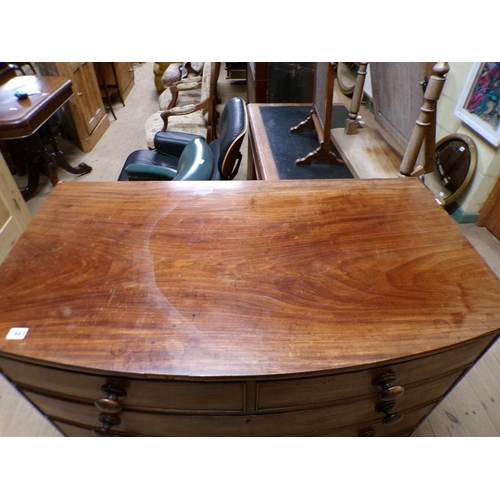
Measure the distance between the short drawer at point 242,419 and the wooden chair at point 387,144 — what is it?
73 cm

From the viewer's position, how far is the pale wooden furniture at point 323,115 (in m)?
1.47

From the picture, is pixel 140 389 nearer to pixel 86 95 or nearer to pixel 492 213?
pixel 492 213

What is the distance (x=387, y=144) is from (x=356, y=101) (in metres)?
0.29

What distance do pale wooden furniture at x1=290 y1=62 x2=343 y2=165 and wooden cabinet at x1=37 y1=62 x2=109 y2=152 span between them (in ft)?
7.70

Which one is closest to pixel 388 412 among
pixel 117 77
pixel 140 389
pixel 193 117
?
pixel 140 389

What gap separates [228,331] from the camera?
0.67 metres

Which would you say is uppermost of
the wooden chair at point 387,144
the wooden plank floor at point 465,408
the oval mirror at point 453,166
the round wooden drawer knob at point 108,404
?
the wooden chair at point 387,144

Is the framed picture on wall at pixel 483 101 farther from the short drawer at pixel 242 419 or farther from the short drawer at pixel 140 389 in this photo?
the short drawer at pixel 140 389

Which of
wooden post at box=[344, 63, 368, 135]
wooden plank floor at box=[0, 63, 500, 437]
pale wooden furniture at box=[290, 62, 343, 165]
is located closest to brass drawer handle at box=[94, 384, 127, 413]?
wooden plank floor at box=[0, 63, 500, 437]

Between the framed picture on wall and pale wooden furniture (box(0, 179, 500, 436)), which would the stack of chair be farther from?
pale wooden furniture (box(0, 179, 500, 436))

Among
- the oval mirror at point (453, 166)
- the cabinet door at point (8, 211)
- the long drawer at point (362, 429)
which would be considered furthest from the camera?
the oval mirror at point (453, 166)

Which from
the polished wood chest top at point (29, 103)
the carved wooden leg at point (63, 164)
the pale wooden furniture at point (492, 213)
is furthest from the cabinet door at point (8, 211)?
the pale wooden furniture at point (492, 213)

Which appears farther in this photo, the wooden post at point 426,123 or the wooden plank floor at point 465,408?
the wooden plank floor at point 465,408

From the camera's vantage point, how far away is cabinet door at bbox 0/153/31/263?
2037 millimetres
